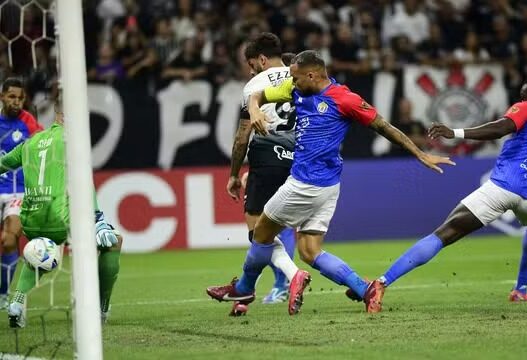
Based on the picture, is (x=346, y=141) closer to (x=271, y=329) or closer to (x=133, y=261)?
(x=133, y=261)

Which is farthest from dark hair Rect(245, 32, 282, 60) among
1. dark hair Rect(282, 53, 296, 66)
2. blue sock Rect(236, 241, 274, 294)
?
blue sock Rect(236, 241, 274, 294)

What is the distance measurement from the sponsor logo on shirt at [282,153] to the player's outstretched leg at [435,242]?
1.44m

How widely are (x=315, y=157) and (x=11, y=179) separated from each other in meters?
4.08

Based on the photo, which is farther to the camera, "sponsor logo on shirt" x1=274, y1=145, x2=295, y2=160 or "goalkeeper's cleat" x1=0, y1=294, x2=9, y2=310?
"goalkeeper's cleat" x1=0, y1=294, x2=9, y2=310

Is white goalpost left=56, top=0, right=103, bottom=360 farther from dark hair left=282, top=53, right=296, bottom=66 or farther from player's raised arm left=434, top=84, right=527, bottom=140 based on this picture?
dark hair left=282, top=53, right=296, bottom=66

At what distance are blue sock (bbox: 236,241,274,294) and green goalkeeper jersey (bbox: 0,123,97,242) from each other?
146cm

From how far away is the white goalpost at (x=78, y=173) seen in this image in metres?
6.11

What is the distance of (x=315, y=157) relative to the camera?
8453 mm

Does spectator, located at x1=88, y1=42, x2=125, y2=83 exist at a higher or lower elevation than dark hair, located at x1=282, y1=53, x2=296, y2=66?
lower

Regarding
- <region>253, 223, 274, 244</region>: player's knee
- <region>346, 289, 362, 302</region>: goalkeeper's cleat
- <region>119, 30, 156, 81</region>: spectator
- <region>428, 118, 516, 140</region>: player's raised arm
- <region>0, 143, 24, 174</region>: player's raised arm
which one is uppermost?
<region>119, 30, 156, 81</region>: spectator

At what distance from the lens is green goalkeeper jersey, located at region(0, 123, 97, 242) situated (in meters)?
8.53

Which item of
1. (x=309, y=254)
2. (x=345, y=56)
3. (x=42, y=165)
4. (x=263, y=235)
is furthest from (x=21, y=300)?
(x=345, y=56)

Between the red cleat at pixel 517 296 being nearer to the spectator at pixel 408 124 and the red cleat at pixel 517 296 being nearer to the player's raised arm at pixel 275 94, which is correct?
the player's raised arm at pixel 275 94

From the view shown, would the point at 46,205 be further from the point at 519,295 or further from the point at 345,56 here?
the point at 345,56
